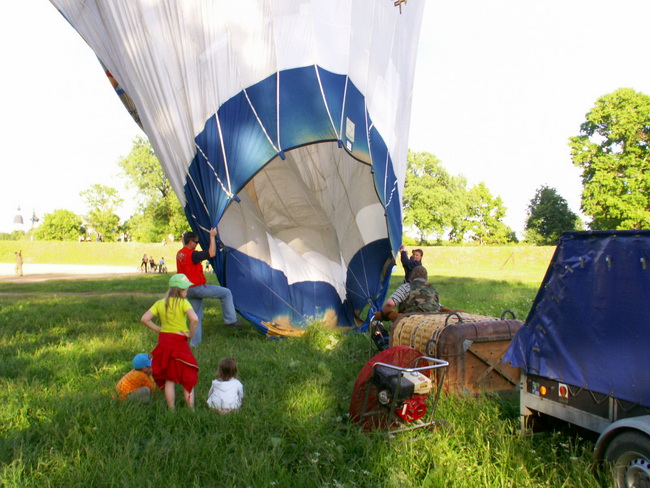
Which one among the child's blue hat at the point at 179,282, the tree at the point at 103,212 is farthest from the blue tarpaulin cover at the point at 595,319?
the tree at the point at 103,212

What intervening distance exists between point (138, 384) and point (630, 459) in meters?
3.73

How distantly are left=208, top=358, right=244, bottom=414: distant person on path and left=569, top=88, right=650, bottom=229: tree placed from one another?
3669 cm

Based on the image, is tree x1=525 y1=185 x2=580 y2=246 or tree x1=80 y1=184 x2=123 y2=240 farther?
tree x1=80 y1=184 x2=123 y2=240

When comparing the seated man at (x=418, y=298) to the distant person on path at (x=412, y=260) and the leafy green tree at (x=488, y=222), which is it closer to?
the distant person on path at (x=412, y=260)

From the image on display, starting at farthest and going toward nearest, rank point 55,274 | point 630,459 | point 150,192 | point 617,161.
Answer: point 150,192 → point 617,161 → point 55,274 → point 630,459

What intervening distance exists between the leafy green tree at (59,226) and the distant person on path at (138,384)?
101 metres

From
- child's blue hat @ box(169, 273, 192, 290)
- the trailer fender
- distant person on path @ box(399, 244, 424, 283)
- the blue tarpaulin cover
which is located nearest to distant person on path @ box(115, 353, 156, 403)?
child's blue hat @ box(169, 273, 192, 290)

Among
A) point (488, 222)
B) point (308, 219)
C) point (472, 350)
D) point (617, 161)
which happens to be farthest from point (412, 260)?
point (488, 222)

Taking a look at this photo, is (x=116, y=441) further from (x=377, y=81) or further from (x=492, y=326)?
(x=377, y=81)

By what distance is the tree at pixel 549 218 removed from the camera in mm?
52031

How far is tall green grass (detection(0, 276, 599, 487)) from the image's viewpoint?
288cm

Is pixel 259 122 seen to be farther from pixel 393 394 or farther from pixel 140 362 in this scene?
pixel 393 394

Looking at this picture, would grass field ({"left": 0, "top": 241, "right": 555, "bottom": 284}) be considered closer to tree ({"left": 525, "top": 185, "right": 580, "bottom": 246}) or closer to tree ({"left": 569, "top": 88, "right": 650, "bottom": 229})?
tree ({"left": 569, "top": 88, "right": 650, "bottom": 229})

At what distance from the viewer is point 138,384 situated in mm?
4457
